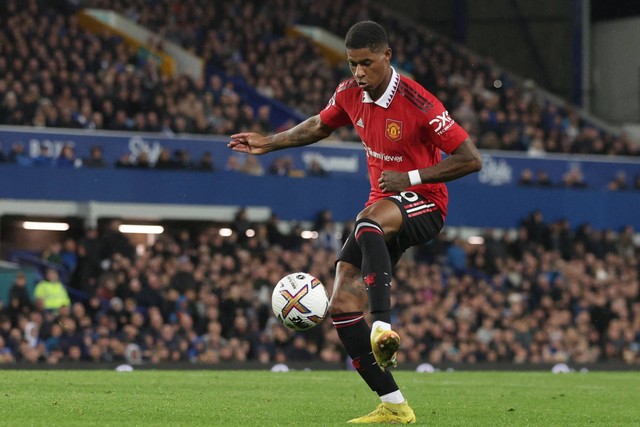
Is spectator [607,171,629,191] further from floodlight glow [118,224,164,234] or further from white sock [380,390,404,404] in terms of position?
white sock [380,390,404,404]

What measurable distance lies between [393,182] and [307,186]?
1832 centimetres

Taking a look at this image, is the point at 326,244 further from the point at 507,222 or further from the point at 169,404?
the point at 169,404

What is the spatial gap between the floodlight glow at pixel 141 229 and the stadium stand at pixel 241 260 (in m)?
0.66

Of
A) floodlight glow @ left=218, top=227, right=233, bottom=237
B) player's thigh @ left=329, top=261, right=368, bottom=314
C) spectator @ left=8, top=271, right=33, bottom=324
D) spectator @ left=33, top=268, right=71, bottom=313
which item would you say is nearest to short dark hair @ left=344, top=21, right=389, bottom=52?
player's thigh @ left=329, top=261, right=368, bottom=314

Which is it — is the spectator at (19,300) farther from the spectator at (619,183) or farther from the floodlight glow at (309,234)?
the spectator at (619,183)

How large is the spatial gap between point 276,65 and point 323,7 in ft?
20.9

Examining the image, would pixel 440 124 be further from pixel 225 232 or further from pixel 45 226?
pixel 225 232

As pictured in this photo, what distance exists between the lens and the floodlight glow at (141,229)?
84.9ft

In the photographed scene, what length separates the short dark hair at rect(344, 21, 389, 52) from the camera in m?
8.03

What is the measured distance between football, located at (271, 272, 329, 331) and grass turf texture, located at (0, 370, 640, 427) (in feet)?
2.08

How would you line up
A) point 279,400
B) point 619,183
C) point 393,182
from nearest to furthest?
point 393,182 < point 279,400 < point 619,183

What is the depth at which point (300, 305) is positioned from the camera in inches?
331

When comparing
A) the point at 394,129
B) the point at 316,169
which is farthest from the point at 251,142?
the point at 316,169

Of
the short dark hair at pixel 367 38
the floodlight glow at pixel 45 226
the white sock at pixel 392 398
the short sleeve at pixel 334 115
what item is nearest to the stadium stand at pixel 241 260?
the floodlight glow at pixel 45 226
